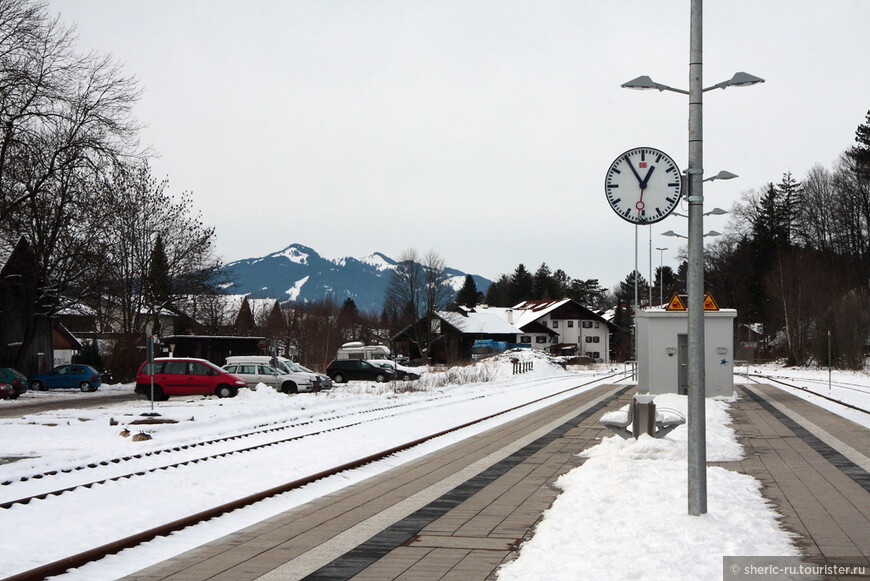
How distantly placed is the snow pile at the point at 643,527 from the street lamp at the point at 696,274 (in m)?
0.50

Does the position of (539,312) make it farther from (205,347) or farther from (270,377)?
(270,377)

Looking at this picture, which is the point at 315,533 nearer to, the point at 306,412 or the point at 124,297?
the point at 306,412

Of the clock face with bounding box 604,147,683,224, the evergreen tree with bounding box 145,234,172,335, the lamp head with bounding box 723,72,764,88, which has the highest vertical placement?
the evergreen tree with bounding box 145,234,172,335

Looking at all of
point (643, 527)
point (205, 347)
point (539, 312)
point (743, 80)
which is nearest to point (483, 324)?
point (539, 312)

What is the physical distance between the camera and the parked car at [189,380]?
1334 inches

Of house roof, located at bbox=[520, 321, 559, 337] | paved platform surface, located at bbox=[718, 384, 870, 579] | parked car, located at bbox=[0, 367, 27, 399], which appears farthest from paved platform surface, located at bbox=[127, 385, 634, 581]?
house roof, located at bbox=[520, 321, 559, 337]

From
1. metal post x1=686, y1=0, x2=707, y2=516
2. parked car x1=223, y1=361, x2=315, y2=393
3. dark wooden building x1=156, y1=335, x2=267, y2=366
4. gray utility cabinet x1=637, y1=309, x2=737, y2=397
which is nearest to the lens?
metal post x1=686, y1=0, x2=707, y2=516

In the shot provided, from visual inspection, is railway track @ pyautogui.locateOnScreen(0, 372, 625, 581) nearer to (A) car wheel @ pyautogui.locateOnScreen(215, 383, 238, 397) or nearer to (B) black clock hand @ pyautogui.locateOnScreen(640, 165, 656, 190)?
(B) black clock hand @ pyautogui.locateOnScreen(640, 165, 656, 190)

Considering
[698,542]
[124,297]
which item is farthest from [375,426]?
[124,297]

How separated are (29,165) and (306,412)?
70.4ft

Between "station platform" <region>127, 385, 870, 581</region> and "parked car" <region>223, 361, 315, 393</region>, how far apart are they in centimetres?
2095

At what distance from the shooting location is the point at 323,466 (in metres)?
14.3

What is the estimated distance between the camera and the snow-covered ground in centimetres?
764

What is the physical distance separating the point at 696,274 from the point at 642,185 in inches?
84.1
